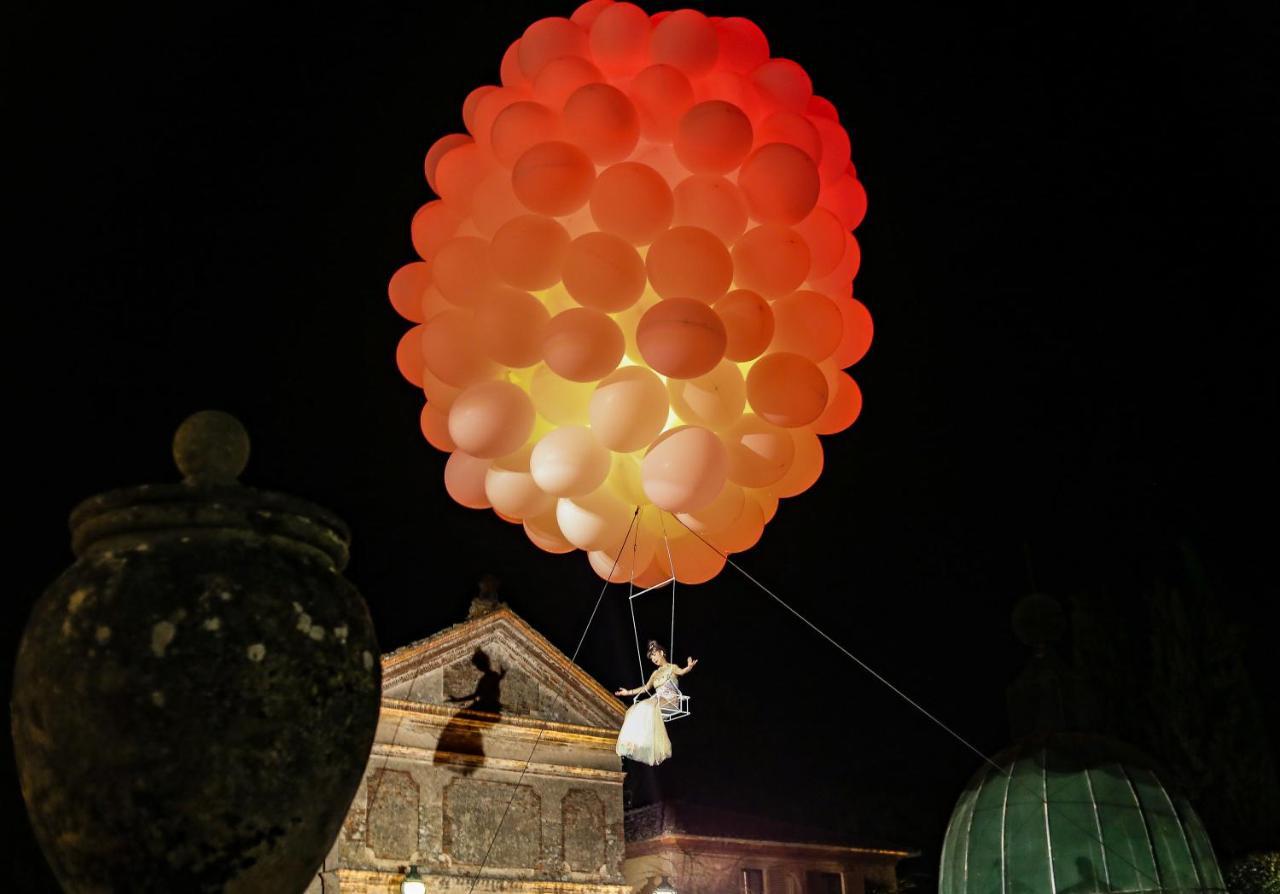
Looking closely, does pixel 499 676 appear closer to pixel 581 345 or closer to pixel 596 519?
pixel 596 519

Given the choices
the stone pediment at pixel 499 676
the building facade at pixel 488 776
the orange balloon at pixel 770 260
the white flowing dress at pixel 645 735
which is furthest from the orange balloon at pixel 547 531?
the stone pediment at pixel 499 676

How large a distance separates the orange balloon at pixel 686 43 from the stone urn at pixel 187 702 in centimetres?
416

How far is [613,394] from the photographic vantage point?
551cm

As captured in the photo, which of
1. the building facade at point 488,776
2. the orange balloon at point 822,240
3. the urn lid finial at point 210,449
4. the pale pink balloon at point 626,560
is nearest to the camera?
the urn lid finial at point 210,449

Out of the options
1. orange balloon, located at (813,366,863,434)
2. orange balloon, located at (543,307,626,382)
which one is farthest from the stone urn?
orange balloon, located at (813,366,863,434)

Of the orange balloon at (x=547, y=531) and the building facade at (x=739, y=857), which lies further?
the building facade at (x=739, y=857)

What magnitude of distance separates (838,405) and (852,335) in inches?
16.9

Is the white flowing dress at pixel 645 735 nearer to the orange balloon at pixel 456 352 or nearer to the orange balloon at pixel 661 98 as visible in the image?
the orange balloon at pixel 456 352

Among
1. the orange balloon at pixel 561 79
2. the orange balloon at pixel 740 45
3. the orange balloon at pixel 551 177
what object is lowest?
the orange balloon at pixel 551 177

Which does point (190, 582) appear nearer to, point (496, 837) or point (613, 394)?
point (613, 394)

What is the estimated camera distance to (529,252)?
17.9ft

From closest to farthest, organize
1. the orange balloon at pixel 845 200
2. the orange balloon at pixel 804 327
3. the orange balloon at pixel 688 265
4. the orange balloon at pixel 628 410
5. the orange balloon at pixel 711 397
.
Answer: the orange balloon at pixel 688 265
the orange balloon at pixel 628 410
the orange balloon at pixel 711 397
the orange balloon at pixel 804 327
the orange balloon at pixel 845 200

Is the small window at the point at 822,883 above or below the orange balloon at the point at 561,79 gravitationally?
below

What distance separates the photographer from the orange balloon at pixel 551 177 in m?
5.35
